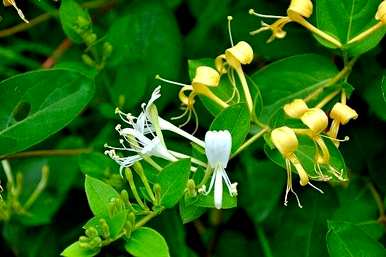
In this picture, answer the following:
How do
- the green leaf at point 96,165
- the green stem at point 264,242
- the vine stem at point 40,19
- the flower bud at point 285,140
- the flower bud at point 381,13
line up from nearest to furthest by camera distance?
the flower bud at point 285,140 → the flower bud at point 381,13 → the green leaf at point 96,165 → the green stem at point 264,242 → the vine stem at point 40,19

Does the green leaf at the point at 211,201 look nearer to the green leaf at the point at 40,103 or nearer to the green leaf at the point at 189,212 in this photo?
the green leaf at the point at 189,212

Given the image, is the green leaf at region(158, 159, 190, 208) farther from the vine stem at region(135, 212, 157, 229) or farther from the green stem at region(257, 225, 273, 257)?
the green stem at region(257, 225, 273, 257)

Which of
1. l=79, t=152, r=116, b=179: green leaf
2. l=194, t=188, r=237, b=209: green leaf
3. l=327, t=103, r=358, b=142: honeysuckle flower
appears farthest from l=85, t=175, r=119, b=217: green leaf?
l=327, t=103, r=358, b=142: honeysuckle flower

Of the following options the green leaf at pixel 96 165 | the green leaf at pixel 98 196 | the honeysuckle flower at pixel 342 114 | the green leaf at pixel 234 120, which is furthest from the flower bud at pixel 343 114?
the green leaf at pixel 96 165

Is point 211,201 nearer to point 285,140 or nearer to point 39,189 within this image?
point 285,140

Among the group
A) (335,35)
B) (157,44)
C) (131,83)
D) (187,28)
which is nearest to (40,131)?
(131,83)
